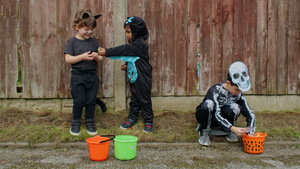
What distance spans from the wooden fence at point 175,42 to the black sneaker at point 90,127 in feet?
2.51

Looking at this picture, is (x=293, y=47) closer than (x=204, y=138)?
No

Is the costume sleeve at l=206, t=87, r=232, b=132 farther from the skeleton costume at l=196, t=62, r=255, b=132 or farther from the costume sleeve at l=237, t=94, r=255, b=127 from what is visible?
the costume sleeve at l=237, t=94, r=255, b=127

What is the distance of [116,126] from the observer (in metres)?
3.83

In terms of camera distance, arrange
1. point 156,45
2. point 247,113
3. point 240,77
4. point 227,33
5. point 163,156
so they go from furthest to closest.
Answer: point 227,33, point 156,45, point 247,113, point 240,77, point 163,156

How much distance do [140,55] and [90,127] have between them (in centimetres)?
126

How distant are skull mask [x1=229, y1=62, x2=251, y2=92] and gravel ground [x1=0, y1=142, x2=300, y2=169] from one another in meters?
0.85

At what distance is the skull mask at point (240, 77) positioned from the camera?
3.16 metres

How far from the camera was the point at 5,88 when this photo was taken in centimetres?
421

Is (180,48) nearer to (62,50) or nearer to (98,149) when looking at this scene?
(62,50)

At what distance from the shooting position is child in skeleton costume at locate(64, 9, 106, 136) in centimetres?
351

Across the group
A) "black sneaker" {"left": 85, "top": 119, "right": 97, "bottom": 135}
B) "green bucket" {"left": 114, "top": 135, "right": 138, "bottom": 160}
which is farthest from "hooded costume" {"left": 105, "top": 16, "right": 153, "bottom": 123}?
"green bucket" {"left": 114, "top": 135, "right": 138, "bottom": 160}

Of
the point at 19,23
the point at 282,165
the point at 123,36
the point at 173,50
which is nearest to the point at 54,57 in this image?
the point at 19,23

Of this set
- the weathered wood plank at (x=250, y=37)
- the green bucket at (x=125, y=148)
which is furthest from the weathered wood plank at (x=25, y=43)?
the weathered wood plank at (x=250, y=37)

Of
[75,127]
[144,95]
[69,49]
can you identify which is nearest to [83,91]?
[75,127]
